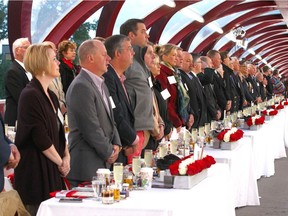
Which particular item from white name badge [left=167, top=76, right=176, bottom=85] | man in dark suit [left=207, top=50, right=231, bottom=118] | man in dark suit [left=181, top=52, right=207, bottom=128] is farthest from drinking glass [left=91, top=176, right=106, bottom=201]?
man in dark suit [left=207, top=50, right=231, bottom=118]

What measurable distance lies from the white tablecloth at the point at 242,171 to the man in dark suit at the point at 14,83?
2.07 metres

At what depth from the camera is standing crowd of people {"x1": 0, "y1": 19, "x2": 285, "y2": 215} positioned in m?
4.34

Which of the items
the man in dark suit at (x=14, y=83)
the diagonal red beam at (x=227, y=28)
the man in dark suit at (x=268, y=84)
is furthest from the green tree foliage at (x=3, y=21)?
the diagonal red beam at (x=227, y=28)

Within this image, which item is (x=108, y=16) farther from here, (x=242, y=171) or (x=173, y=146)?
(x=173, y=146)

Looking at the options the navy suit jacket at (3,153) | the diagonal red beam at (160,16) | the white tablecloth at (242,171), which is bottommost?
the white tablecloth at (242,171)

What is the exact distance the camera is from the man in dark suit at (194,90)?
8219mm

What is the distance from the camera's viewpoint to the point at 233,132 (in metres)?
Result: 6.41

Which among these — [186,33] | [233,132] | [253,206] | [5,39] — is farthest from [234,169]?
[186,33]

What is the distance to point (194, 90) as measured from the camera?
8.36 meters

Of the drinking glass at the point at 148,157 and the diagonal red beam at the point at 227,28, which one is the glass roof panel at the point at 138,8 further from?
the drinking glass at the point at 148,157

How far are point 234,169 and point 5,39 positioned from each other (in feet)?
26.6

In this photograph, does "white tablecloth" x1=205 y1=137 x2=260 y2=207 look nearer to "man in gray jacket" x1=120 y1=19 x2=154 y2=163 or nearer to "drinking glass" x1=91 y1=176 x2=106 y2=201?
"man in gray jacket" x1=120 y1=19 x2=154 y2=163

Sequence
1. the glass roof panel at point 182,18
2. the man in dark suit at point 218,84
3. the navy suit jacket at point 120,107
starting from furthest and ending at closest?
the glass roof panel at point 182,18, the man in dark suit at point 218,84, the navy suit jacket at point 120,107

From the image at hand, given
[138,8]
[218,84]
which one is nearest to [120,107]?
[218,84]
